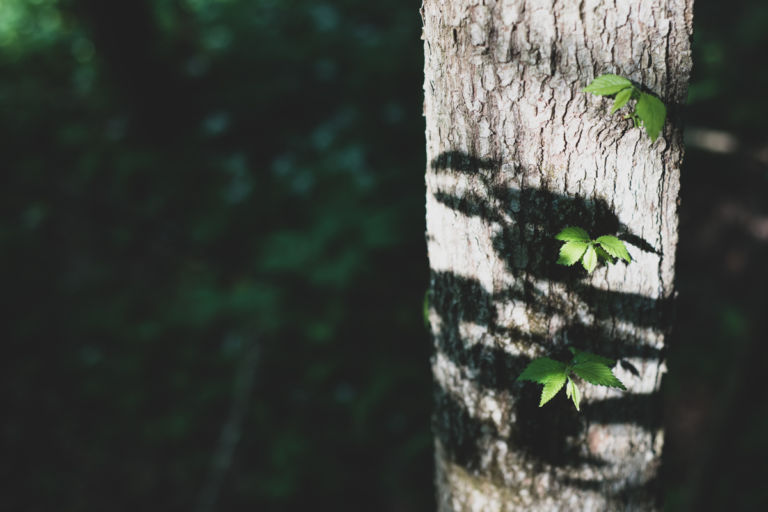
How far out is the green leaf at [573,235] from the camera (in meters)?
1.25

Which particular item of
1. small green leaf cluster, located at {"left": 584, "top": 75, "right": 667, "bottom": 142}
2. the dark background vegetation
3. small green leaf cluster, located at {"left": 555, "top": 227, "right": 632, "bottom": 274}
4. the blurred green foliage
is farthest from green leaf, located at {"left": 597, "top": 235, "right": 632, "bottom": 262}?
the blurred green foliage

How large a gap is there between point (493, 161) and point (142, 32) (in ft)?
22.7

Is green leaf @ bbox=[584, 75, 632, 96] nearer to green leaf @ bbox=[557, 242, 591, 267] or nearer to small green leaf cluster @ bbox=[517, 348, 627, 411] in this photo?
green leaf @ bbox=[557, 242, 591, 267]

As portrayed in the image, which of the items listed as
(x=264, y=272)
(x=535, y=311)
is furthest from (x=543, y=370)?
(x=264, y=272)

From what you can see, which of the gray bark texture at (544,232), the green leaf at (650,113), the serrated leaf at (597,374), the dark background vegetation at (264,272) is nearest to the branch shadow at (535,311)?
the gray bark texture at (544,232)

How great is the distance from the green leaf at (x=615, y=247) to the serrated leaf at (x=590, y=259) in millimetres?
36

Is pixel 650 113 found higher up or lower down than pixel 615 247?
higher up

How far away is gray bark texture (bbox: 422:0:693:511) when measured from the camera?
1169 mm

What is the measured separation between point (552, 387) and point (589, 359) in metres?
0.15

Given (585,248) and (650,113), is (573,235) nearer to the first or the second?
(585,248)

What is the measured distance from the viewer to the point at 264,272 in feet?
17.9

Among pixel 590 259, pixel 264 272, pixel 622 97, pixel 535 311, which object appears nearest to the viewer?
pixel 622 97

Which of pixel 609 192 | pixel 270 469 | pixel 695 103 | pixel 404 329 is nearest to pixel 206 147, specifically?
pixel 404 329

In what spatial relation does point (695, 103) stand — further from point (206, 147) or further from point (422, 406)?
point (206, 147)
